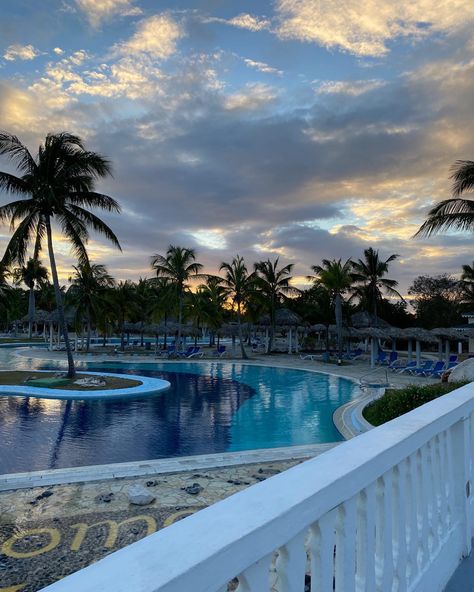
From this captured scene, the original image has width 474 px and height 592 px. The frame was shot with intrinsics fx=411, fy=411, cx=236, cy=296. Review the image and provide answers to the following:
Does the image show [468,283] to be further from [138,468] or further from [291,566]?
[291,566]

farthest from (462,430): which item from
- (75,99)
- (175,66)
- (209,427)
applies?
(75,99)

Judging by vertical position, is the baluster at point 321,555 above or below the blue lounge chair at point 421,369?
above

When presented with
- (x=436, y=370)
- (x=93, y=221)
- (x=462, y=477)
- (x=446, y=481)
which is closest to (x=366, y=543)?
(x=446, y=481)

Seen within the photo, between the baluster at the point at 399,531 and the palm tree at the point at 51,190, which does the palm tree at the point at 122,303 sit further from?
the baluster at the point at 399,531

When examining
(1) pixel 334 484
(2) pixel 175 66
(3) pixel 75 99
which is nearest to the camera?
(1) pixel 334 484

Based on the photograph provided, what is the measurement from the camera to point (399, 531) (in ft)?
5.76

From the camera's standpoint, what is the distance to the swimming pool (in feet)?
28.5

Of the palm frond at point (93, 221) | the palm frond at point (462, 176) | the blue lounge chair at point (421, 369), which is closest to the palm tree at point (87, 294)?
the palm frond at point (93, 221)

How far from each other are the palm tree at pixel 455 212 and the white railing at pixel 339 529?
→ 15036 mm

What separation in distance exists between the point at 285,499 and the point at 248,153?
1915 centimetres

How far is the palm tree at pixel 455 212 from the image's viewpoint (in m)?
15.8

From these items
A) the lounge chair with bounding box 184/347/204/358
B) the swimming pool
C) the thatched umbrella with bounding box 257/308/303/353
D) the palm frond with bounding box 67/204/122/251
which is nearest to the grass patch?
the swimming pool

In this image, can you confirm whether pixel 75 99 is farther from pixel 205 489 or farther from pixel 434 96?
pixel 205 489

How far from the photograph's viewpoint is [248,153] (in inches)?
742
